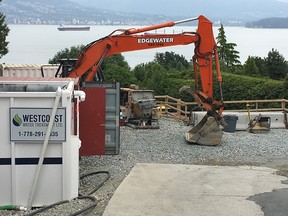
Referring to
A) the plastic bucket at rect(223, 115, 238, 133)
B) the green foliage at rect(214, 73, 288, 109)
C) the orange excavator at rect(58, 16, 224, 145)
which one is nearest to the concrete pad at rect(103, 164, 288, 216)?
the orange excavator at rect(58, 16, 224, 145)

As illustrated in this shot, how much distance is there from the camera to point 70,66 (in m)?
15.3

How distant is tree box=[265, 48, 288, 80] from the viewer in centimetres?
6378

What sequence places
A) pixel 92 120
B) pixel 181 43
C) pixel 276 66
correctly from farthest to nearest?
pixel 276 66 → pixel 181 43 → pixel 92 120

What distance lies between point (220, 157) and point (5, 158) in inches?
299

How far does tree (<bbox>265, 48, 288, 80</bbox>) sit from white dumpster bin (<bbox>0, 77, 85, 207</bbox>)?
58354mm

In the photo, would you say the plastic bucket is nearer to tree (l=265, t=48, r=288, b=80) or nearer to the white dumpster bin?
the white dumpster bin

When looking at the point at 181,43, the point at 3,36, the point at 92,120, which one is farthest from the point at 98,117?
the point at 3,36

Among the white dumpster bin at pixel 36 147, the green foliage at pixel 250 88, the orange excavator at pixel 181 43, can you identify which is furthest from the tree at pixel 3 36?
the white dumpster bin at pixel 36 147

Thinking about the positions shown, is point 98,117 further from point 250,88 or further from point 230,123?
point 250,88

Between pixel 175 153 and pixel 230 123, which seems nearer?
pixel 175 153

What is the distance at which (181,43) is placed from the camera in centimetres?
1581

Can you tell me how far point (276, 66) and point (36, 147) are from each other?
196 feet

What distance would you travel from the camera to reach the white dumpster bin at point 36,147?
8.05 m

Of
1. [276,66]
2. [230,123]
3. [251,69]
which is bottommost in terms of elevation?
[230,123]
